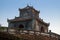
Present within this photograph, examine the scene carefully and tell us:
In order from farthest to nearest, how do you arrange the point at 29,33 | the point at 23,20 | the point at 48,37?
1. the point at 23,20
2. the point at 48,37
3. the point at 29,33

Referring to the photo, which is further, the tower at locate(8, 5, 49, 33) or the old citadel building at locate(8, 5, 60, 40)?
the tower at locate(8, 5, 49, 33)

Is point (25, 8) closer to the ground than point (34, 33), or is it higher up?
higher up

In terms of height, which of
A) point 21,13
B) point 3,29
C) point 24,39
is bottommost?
point 24,39

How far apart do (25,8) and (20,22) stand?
168 inches

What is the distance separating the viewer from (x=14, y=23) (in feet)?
96.4

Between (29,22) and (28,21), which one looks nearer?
(29,22)

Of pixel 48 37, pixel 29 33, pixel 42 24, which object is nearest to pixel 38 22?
pixel 42 24

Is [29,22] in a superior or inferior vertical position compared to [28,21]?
inferior

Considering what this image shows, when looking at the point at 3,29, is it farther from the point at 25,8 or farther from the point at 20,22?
the point at 25,8

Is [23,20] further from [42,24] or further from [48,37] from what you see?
[48,37]

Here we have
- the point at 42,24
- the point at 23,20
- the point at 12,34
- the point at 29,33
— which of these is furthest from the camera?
the point at 42,24

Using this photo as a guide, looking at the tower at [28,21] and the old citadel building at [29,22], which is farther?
the tower at [28,21]

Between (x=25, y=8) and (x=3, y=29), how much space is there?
14.5m

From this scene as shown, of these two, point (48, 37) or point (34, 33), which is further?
point (48, 37)
